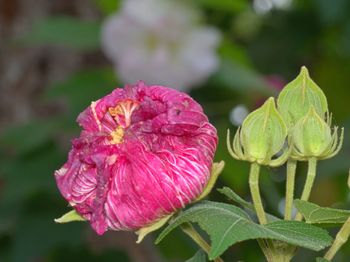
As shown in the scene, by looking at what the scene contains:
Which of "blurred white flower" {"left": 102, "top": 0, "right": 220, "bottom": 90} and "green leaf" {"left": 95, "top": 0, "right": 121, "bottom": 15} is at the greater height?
"green leaf" {"left": 95, "top": 0, "right": 121, "bottom": 15}

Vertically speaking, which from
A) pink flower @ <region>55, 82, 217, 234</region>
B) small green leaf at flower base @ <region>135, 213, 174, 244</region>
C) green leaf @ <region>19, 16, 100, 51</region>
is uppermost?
pink flower @ <region>55, 82, 217, 234</region>

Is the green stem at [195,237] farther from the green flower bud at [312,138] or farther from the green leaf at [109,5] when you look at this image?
the green leaf at [109,5]

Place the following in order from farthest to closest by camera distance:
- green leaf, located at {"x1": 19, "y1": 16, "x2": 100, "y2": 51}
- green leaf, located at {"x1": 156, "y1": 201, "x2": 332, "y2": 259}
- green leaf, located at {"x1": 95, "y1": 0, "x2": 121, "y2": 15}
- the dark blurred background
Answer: green leaf, located at {"x1": 95, "y1": 0, "x2": 121, "y2": 15} < green leaf, located at {"x1": 19, "y1": 16, "x2": 100, "y2": 51} < the dark blurred background < green leaf, located at {"x1": 156, "y1": 201, "x2": 332, "y2": 259}

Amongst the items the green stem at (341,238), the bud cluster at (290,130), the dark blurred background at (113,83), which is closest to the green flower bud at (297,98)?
the bud cluster at (290,130)

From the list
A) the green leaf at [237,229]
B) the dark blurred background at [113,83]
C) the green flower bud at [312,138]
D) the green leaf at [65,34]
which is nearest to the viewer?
the green leaf at [237,229]

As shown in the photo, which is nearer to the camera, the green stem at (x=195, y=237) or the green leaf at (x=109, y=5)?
the green stem at (x=195, y=237)

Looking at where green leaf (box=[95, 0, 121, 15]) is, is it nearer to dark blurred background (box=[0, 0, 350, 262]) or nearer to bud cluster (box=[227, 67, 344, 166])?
dark blurred background (box=[0, 0, 350, 262])

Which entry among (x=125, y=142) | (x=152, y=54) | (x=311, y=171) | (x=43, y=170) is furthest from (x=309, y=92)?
(x=152, y=54)

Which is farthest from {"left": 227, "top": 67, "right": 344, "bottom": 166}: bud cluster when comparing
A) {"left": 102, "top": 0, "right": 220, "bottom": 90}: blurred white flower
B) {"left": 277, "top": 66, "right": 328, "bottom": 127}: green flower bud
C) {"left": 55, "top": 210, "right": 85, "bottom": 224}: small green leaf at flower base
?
{"left": 102, "top": 0, "right": 220, "bottom": 90}: blurred white flower
